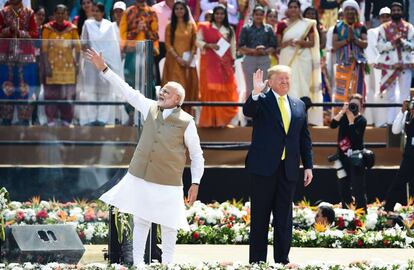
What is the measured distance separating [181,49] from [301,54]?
1.70 m

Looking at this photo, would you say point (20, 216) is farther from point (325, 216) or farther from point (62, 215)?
point (325, 216)

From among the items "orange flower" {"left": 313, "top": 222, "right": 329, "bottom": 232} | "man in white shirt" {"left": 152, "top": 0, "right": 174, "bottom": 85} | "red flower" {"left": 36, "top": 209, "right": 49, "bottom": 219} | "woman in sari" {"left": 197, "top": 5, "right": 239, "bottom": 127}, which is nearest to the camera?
"red flower" {"left": 36, "top": 209, "right": 49, "bottom": 219}

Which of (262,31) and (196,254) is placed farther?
(262,31)

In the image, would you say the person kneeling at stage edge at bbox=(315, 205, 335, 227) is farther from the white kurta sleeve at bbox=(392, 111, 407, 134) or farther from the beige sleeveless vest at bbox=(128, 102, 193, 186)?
the beige sleeveless vest at bbox=(128, 102, 193, 186)

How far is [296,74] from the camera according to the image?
1933cm

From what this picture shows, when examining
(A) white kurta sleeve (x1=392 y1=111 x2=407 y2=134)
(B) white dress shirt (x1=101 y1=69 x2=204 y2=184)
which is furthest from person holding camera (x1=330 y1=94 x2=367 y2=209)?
(B) white dress shirt (x1=101 y1=69 x2=204 y2=184)

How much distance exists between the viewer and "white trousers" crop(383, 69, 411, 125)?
1923 centimetres

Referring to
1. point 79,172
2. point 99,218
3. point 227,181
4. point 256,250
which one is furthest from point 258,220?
point 227,181

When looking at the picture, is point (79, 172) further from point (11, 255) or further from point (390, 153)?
point (390, 153)

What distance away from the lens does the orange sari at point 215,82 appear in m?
19.3

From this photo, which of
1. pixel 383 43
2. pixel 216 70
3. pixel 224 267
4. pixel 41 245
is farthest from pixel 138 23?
pixel 224 267

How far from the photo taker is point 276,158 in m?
11.8

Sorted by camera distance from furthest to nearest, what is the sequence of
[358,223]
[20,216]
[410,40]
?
[410,40] < [358,223] < [20,216]

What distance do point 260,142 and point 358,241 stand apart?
323 cm
